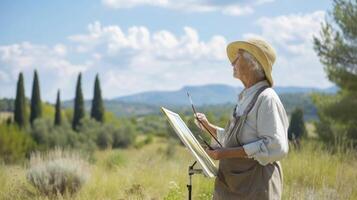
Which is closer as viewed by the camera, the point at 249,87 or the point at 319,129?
the point at 249,87

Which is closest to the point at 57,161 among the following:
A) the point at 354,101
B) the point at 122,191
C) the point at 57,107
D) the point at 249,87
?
the point at 122,191

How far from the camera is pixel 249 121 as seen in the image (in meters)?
3.60

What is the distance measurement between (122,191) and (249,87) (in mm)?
4099

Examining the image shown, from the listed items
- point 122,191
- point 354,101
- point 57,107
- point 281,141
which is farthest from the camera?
point 57,107

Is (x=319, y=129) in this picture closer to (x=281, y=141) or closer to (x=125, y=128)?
(x=281, y=141)

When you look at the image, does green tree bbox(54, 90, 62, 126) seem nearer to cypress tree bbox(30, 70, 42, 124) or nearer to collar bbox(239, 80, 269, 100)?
cypress tree bbox(30, 70, 42, 124)

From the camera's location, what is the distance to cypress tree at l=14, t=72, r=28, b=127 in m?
57.0

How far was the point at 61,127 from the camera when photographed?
193 feet

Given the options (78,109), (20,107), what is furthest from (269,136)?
(78,109)

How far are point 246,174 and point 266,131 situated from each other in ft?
1.14

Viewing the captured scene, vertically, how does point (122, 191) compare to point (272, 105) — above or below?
below

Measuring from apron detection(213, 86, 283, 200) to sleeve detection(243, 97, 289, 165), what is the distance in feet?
0.39

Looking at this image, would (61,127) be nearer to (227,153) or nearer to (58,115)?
(58,115)

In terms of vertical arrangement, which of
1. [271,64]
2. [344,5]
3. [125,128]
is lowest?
[125,128]
